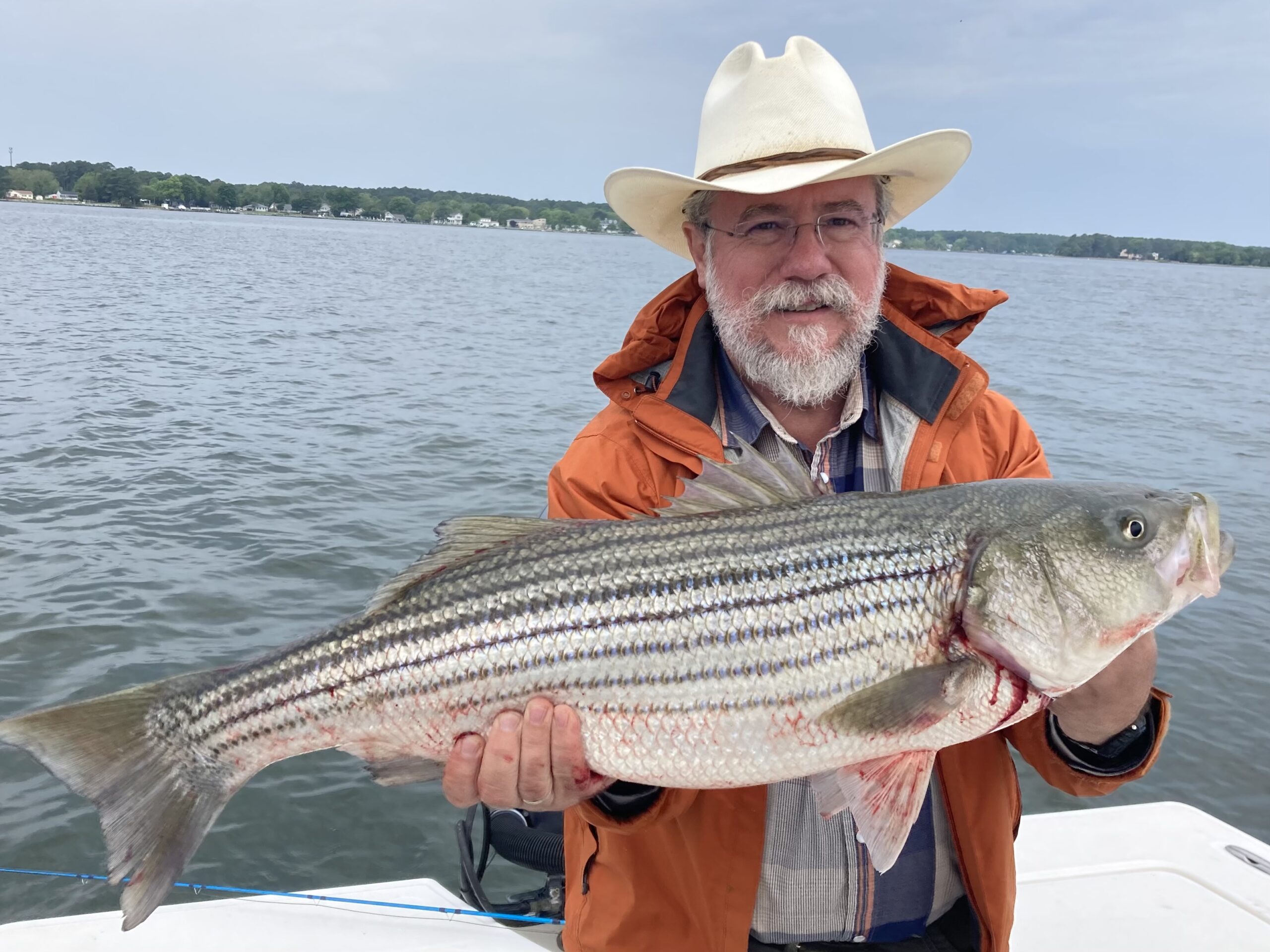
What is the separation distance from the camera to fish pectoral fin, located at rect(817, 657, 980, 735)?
2.49m

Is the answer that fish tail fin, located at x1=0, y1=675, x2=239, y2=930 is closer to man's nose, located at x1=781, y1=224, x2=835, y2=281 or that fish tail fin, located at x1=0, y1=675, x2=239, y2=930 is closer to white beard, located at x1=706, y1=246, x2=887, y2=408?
white beard, located at x1=706, y1=246, x2=887, y2=408

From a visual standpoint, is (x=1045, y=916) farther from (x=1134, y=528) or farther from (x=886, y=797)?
(x=1134, y=528)

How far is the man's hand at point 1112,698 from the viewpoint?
8.71 feet

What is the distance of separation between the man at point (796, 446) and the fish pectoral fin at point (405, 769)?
0.26ft

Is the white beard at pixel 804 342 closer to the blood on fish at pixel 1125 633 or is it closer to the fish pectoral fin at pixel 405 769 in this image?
the blood on fish at pixel 1125 633

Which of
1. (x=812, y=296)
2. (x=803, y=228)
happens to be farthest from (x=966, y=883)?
(x=803, y=228)

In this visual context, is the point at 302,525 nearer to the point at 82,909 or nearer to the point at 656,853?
the point at 82,909

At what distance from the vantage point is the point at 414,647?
2.77 metres

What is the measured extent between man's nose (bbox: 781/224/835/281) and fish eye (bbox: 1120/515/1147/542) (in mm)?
1428

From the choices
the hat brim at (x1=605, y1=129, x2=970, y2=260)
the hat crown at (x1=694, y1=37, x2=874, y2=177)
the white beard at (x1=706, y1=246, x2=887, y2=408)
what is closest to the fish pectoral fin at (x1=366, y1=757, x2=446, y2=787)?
the white beard at (x1=706, y1=246, x2=887, y2=408)

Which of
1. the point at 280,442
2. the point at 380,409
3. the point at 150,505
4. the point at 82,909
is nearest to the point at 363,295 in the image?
the point at 380,409

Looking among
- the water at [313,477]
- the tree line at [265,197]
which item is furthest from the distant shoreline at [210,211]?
the water at [313,477]

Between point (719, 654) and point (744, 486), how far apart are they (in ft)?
2.00

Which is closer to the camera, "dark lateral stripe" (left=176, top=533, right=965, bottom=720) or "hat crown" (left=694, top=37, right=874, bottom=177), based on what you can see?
"dark lateral stripe" (left=176, top=533, right=965, bottom=720)
